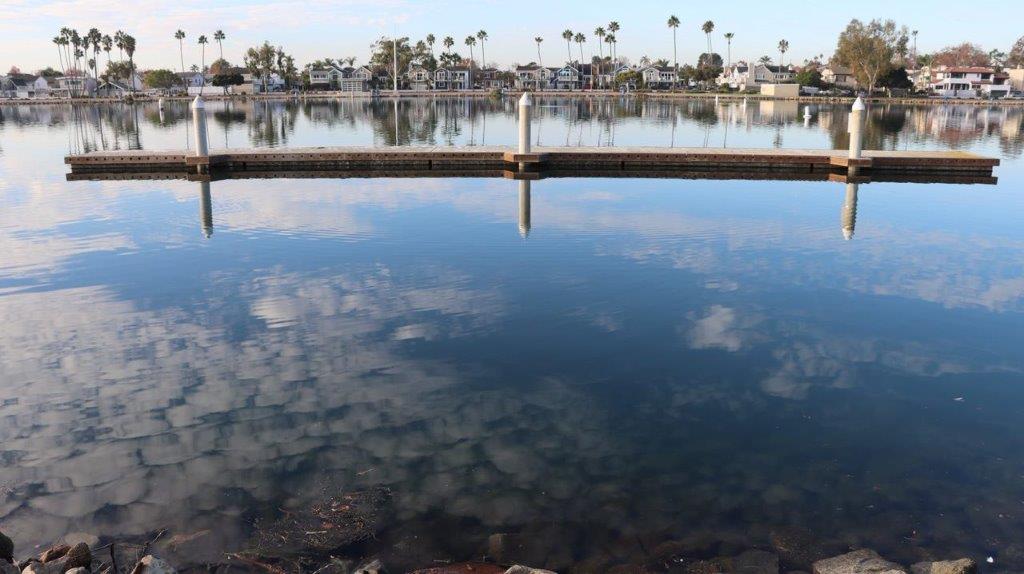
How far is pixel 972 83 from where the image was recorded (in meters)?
122

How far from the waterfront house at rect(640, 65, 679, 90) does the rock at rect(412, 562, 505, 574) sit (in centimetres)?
15221

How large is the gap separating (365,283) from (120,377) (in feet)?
12.9

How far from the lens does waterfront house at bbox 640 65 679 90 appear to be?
495ft

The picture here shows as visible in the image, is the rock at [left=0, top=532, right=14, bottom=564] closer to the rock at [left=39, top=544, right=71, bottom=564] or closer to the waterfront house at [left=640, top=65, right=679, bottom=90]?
the rock at [left=39, top=544, right=71, bottom=564]

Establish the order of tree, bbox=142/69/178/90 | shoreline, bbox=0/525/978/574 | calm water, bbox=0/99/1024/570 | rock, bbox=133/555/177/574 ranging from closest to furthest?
rock, bbox=133/555/177/574, shoreline, bbox=0/525/978/574, calm water, bbox=0/99/1024/570, tree, bbox=142/69/178/90

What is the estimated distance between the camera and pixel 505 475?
20.1 feet

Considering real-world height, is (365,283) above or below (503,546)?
above

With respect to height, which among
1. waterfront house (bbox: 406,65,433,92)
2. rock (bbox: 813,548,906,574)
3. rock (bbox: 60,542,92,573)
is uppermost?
waterfront house (bbox: 406,65,433,92)

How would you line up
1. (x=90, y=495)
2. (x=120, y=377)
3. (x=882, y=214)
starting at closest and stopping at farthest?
1. (x=90, y=495)
2. (x=120, y=377)
3. (x=882, y=214)

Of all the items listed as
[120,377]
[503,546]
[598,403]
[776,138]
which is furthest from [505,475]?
[776,138]

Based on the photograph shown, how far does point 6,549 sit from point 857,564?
17.4 ft

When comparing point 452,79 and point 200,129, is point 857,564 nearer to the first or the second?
point 200,129

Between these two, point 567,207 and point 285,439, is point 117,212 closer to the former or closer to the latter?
point 567,207

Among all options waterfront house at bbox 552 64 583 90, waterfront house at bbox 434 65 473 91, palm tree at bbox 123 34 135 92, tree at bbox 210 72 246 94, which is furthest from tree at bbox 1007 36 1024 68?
palm tree at bbox 123 34 135 92
